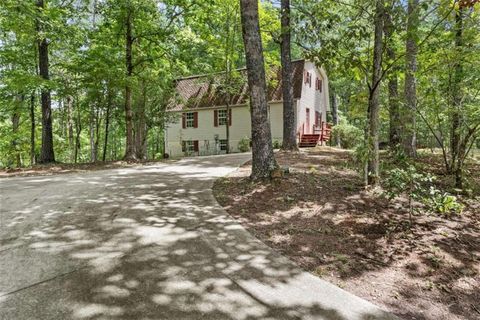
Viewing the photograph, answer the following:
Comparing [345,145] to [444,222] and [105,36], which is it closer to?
[105,36]

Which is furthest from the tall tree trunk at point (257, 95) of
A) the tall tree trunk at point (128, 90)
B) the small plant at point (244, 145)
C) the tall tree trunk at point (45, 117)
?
the small plant at point (244, 145)

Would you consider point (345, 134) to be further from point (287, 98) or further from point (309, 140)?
point (287, 98)

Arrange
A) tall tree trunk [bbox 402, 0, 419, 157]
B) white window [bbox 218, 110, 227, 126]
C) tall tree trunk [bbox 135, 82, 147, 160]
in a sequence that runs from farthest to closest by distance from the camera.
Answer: white window [bbox 218, 110, 227, 126]
tall tree trunk [bbox 135, 82, 147, 160]
tall tree trunk [bbox 402, 0, 419, 157]

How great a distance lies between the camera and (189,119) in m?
24.8

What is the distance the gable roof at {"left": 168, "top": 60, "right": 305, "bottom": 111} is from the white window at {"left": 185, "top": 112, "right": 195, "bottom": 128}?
2.20 feet

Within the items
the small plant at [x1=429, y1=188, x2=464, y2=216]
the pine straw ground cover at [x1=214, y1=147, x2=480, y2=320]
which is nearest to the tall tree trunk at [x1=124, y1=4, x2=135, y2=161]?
the pine straw ground cover at [x1=214, y1=147, x2=480, y2=320]

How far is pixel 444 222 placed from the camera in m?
4.79

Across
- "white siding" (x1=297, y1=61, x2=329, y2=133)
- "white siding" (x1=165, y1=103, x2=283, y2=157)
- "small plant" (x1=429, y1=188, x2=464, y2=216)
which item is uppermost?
"white siding" (x1=297, y1=61, x2=329, y2=133)

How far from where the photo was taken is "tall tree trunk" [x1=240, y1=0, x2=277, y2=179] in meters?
6.68

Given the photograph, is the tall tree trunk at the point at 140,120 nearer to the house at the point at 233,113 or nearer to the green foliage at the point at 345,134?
the house at the point at 233,113

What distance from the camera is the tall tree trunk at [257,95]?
21.9 feet

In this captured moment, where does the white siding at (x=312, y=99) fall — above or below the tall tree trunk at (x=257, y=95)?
above

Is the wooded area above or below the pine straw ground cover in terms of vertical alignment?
above

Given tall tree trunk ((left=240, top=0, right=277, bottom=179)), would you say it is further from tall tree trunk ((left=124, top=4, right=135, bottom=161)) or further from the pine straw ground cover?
tall tree trunk ((left=124, top=4, right=135, bottom=161))
